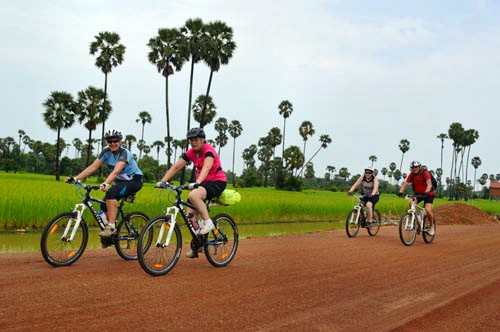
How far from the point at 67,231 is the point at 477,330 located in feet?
18.7

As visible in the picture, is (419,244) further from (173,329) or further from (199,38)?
(199,38)

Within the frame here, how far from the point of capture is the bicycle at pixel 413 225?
509 inches

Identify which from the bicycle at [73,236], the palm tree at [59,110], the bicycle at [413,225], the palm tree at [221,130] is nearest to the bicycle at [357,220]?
the bicycle at [413,225]

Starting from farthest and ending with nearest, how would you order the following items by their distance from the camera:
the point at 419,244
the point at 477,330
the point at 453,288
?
the point at 419,244, the point at 453,288, the point at 477,330

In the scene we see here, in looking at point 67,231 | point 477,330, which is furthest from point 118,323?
point 477,330

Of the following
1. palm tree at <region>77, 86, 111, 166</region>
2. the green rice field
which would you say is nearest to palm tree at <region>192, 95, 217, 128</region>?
palm tree at <region>77, 86, 111, 166</region>

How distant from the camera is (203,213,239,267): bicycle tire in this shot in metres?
8.09

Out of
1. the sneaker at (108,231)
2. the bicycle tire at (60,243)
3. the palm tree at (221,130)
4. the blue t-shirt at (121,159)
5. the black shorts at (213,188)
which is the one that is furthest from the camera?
the palm tree at (221,130)

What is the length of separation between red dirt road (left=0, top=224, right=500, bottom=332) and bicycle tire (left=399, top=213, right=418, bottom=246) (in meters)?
3.00

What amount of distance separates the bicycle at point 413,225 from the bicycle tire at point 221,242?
5920 millimetres

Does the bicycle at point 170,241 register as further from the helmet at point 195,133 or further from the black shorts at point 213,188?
the helmet at point 195,133

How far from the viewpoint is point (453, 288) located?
23.7ft

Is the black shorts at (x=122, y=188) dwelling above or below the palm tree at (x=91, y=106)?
below

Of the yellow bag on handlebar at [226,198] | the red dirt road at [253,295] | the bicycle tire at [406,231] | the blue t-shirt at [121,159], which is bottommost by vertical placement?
the red dirt road at [253,295]
